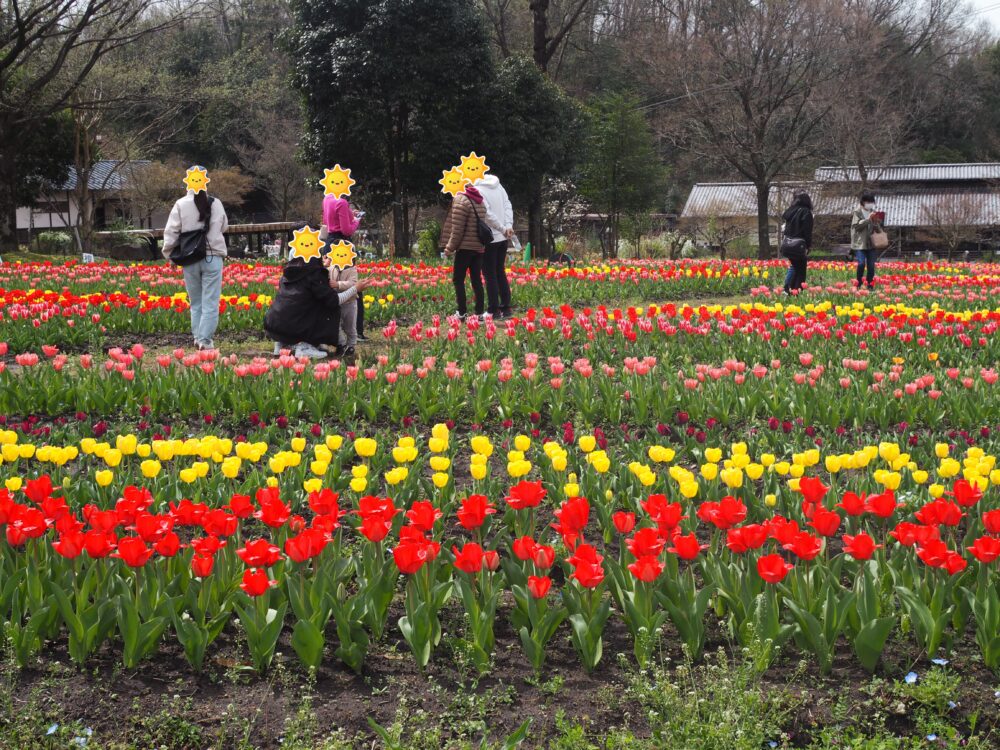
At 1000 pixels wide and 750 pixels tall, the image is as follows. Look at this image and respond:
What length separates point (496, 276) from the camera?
10742mm

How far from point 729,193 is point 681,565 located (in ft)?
151

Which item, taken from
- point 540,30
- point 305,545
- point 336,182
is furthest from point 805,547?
point 540,30

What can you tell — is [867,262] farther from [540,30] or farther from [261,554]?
[540,30]

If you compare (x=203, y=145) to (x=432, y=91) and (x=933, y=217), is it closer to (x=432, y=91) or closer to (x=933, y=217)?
(x=432, y=91)

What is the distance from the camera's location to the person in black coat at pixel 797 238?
519 inches

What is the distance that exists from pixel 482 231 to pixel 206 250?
9.26 feet

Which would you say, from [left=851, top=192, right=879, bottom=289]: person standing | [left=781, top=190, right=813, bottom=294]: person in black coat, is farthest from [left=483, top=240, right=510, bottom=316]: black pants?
[left=851, top=192, right=879, bottom=289]: person standing

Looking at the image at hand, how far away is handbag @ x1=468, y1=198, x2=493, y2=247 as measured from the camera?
10211mm

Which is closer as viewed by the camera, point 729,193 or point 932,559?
point 932,559

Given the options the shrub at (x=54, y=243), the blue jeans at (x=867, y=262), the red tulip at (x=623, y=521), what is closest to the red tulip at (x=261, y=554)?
the red tulip at (x=623, y=521)

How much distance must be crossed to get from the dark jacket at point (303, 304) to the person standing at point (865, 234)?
27.7 ft

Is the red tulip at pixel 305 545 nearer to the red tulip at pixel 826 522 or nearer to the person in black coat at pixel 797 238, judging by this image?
the red tulip at pixel 826 522

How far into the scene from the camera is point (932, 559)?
2969 millimetres

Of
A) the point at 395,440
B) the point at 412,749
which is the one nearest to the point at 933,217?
the point at 395,440
